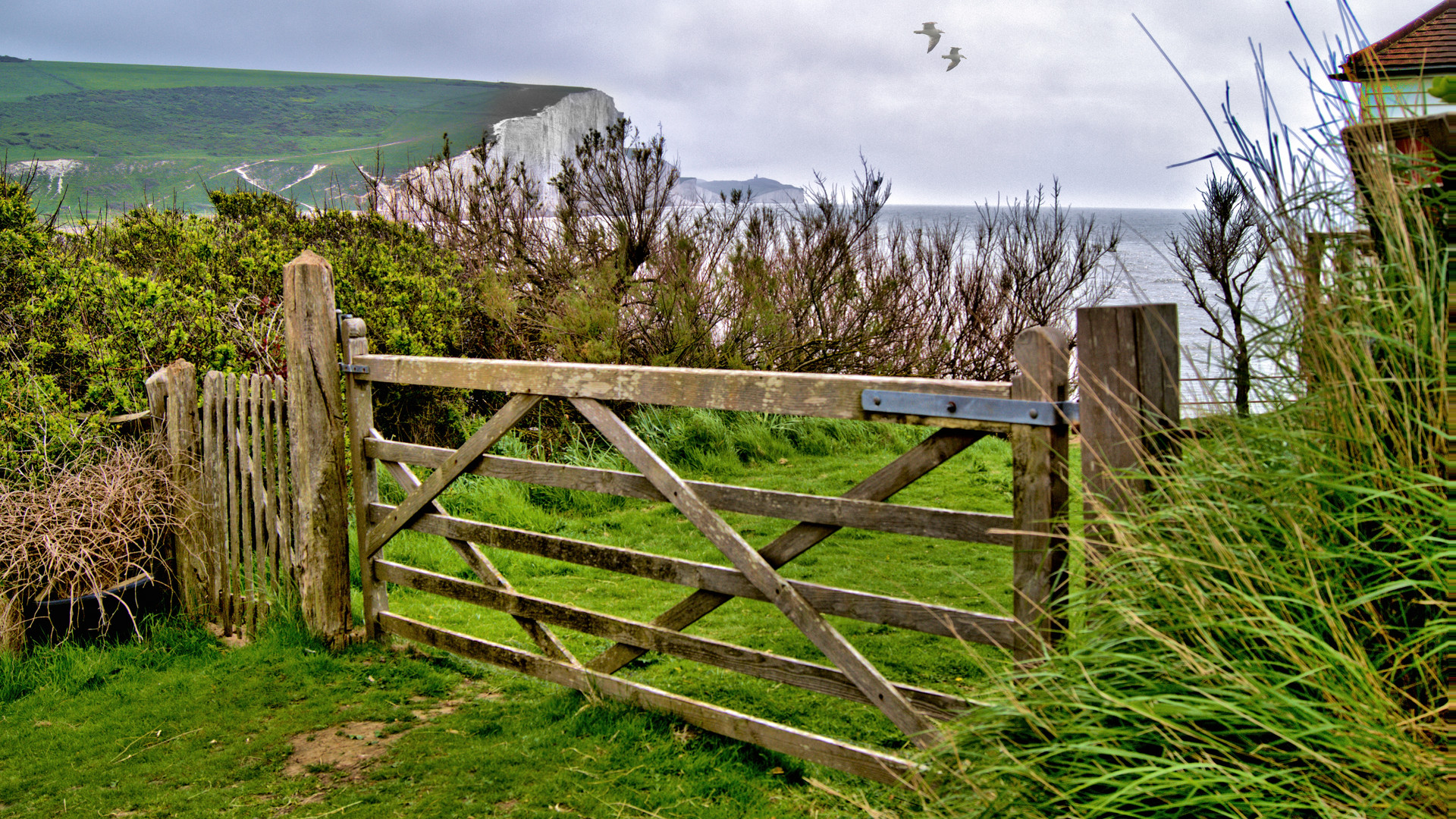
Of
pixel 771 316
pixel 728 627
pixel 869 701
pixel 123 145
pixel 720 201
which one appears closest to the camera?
pixel 869 701

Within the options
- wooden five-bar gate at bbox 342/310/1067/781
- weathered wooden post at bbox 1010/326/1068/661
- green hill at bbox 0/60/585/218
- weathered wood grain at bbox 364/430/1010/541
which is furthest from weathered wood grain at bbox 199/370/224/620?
green hill at bbox 0/60/585/218

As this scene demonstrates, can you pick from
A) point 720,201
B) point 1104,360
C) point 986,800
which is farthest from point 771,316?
point 986,800

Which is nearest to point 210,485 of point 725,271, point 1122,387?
point 1122,387

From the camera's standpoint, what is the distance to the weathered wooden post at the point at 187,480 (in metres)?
4.75

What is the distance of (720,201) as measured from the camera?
11.4 m

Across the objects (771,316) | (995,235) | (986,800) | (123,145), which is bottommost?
(986,800)

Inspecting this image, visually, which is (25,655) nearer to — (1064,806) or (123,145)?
(1064,806)

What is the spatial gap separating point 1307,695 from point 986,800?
1.99ft

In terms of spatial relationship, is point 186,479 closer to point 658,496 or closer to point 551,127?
point 658,496

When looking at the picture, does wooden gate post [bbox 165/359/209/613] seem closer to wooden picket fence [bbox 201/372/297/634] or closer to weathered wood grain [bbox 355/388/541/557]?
wooden picket fence [bbox 201/372/297/634]

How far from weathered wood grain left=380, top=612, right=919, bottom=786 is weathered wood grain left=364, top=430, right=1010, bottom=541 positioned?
69 centimetres

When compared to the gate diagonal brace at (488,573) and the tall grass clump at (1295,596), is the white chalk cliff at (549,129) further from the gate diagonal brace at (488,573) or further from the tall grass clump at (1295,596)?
the tall grass clump at (1295,596)

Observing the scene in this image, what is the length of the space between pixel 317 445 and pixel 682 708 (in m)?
2.25

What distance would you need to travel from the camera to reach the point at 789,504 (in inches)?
119
